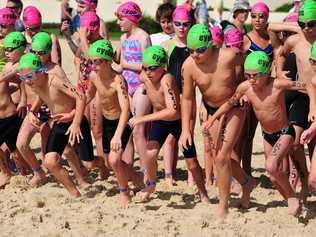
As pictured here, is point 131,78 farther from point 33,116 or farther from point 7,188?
point 7,188

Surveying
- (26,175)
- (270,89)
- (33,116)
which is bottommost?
(26,175)

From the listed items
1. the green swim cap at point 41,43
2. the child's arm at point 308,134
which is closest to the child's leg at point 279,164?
the child's arm at point 308,134

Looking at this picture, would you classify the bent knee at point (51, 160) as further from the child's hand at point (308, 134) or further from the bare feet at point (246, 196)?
the child's hand at point (308, 134)

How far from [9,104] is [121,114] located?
1867 millimetres

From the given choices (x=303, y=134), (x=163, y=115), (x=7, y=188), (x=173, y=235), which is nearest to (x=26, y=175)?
(x=7, y=188)

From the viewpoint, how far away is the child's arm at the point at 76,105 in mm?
8500

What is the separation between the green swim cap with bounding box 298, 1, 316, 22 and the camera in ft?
25.7

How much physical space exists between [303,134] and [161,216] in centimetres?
160

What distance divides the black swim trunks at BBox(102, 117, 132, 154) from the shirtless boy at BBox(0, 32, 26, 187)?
1236 mm

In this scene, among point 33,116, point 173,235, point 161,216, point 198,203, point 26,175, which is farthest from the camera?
point 26,175

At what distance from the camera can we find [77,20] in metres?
10.5

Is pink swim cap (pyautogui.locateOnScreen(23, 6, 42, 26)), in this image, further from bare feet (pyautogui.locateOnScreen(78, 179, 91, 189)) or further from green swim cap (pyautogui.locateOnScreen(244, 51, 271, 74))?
green swim cap (pyautogui.locateOnScreen(244, 51, 271, 74))

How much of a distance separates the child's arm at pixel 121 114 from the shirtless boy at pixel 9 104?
162cm

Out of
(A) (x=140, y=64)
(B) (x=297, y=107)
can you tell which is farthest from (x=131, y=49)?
(B) (x=297, y=107)
